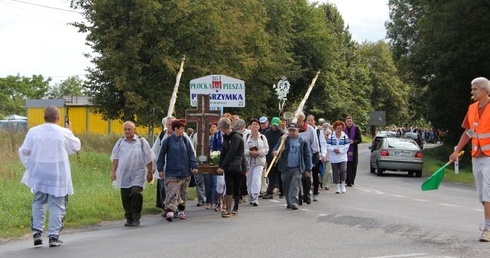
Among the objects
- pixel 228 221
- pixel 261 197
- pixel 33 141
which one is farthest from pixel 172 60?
pixel 33 141

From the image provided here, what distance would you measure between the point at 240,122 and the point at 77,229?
4.03 metres

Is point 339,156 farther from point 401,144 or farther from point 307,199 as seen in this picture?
point 401,144

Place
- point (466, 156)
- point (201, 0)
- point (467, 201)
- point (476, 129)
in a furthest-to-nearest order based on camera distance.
Result: point (466, 156)
point (201, 0)
point (467, 201)
point (476, 129)

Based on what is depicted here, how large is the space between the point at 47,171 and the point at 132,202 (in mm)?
2613

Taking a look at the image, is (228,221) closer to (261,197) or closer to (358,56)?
(261,197)

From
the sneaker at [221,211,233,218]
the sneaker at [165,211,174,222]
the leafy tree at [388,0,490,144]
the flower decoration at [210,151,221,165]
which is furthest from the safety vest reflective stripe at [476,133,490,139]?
the leafy tree at [388,0,490,144]

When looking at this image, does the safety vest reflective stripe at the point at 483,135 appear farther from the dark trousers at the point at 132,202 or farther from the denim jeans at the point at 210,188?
the denim jeans at the point at 210,188

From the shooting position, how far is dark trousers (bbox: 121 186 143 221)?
12641mm

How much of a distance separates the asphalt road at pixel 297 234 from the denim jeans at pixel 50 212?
0.28m

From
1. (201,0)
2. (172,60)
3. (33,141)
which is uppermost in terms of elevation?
(201,0)

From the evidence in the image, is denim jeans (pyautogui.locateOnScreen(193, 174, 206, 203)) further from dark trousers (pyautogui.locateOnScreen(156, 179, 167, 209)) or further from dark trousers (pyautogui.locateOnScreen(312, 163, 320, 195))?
dark trousers (pyautogui.locateOnScreen(312, 163, 320, 195))

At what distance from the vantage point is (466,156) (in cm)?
3769

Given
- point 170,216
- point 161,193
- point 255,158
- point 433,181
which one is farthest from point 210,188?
point 433,181

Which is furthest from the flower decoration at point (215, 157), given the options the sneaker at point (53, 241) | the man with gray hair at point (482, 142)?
the man with gray hair at point (482, 142)
